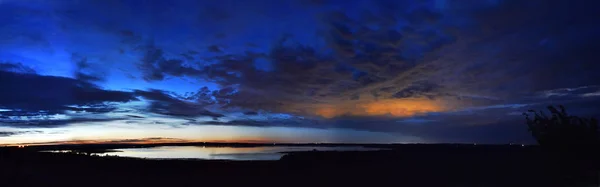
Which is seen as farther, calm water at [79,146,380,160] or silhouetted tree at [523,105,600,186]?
calm water at [79,146,380,160]

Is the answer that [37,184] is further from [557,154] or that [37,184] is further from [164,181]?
[557,154]

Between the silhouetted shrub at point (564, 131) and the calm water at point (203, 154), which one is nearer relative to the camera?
the silhouetted shrub at point (564, 131)

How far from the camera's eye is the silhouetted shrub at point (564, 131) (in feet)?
106

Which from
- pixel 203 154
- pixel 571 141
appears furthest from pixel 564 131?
pixel 203 154

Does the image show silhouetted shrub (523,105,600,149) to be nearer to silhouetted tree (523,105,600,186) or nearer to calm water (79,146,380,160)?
silhouetted tree (523,105,600,186)

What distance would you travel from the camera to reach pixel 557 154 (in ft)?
111

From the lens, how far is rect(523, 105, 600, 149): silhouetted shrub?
32375 millimetres

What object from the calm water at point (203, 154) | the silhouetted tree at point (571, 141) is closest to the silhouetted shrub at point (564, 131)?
the silhouetted tree at point (571, 141)

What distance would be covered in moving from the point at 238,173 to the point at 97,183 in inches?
440

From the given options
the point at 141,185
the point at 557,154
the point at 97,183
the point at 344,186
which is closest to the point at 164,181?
the point at 141,185

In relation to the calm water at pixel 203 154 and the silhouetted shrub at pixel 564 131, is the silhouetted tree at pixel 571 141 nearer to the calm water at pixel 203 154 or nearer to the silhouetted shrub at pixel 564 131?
the silhouetted shrub at pixel 564 131

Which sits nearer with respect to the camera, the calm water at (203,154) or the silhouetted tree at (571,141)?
the silhouetted tree at (571,141)

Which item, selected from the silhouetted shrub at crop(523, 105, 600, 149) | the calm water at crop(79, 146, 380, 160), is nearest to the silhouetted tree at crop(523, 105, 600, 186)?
the silhouetted shrub at crop(523, 105, 600, 149)

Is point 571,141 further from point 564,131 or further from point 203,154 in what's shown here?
point 203,154
